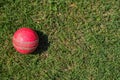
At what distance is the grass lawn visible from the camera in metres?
4.50

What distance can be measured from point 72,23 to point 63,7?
11.7 inches

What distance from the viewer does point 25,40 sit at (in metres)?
4.11

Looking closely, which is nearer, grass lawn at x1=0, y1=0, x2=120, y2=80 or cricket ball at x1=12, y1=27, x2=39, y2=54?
cricket ball at x1=12, y1=27, x2=39, y2=54

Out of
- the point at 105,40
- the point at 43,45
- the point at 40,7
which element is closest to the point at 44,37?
the point at 43,45

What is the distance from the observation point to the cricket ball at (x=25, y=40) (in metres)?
4.11

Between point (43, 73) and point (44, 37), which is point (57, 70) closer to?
point (43, 73)

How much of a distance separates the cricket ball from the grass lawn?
312mm

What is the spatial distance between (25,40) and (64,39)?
0.78 meters

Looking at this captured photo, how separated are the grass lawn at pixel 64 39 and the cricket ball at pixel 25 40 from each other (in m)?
0.31

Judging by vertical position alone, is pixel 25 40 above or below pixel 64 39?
above

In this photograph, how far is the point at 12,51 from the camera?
177 inches

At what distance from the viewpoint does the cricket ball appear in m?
4.11

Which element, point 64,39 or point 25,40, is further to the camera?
point 64,39

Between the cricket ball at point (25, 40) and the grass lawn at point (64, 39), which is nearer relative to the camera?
the cricket ball at point (25, 40)
